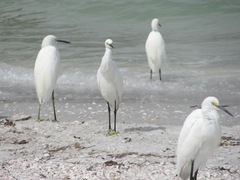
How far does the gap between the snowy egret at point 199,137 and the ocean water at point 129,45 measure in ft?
14.4

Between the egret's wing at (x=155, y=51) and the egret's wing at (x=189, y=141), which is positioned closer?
the egret's wing at (x=189, y=141)

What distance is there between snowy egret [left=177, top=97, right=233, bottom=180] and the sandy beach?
14.8 inches

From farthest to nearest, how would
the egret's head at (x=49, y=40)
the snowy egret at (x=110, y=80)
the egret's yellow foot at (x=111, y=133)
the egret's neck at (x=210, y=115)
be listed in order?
the egret's head at (x=49, y=40), the snowy egret at (x=110, y=80), the egret's yellow foot at (x=111, y=133), the egret's neck at (x=210, y=115)

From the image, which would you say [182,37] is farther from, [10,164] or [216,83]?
[10,164]

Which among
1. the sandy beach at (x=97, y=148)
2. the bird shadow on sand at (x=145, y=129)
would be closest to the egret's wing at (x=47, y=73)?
the sandy beach at (x=97, y=148)

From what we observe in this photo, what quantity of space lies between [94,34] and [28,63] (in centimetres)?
398

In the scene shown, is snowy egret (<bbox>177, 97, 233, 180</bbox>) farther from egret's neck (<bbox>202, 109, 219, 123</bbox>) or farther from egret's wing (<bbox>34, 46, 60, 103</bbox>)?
egret's wing (<bbox>34, 46, 60, 103</bbox>)

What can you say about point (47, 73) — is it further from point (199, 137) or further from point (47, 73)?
point (199, 137)

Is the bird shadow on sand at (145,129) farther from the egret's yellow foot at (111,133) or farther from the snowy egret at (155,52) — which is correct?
the snowy egret at (155,52)

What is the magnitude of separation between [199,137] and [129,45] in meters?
10.3

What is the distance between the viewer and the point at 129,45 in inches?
592

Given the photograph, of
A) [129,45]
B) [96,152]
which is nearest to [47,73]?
[96,152]

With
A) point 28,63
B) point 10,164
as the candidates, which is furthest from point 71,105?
point 28,63

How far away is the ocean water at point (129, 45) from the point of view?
34.6 feet
